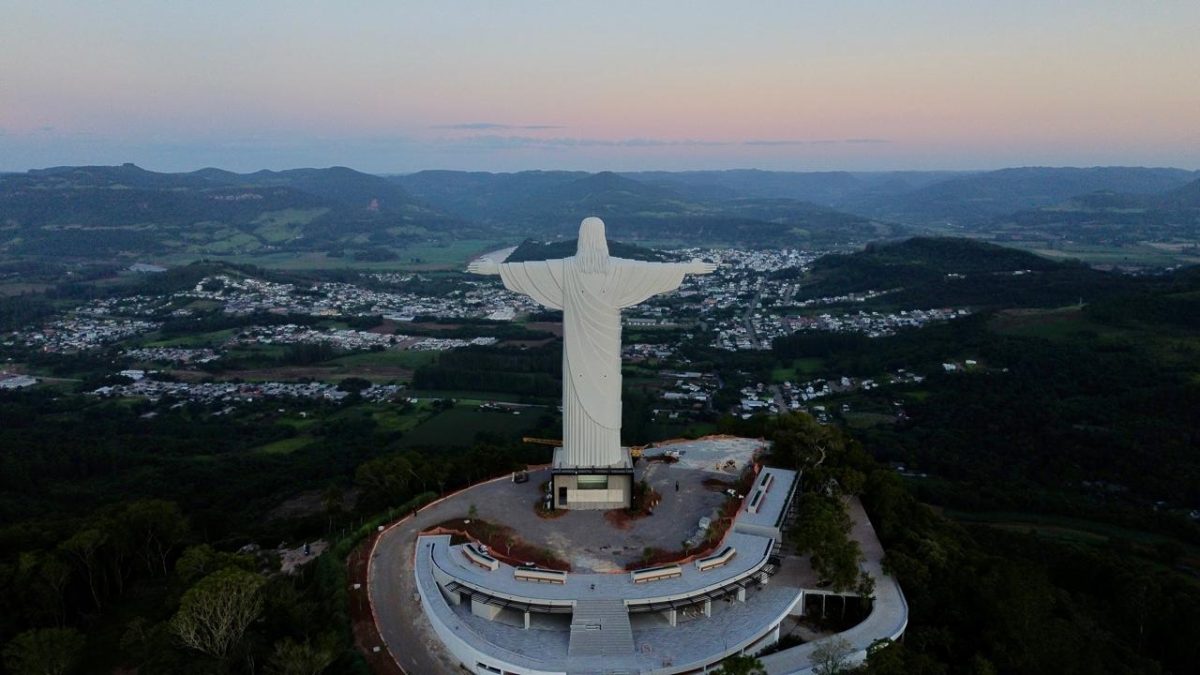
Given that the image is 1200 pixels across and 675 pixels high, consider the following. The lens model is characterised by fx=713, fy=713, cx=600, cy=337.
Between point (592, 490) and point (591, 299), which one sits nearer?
point (591, 299)

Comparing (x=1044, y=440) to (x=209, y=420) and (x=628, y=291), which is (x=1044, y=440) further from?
(x=209, y=420)


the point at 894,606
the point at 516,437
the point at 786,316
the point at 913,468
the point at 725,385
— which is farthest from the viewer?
the point at 786,316

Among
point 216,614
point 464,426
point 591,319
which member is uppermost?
point 591,319

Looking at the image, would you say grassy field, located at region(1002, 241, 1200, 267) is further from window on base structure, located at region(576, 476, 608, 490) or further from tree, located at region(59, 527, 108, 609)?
tree, located at region(59, 527, 108, 609)

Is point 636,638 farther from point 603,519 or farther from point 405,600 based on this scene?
point 405,600

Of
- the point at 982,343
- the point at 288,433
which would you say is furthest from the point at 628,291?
the point at 982,343

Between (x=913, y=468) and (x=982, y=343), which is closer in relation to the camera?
(x=913, y=468)

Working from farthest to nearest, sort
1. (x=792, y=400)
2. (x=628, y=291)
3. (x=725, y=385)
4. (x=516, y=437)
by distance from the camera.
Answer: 1. (x=725, y=385)
2. (x=792, y=400)
3. (x=516, y=437)
4. (x=628, y=291)

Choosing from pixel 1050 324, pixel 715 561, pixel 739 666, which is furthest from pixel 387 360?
pixel 739 666
